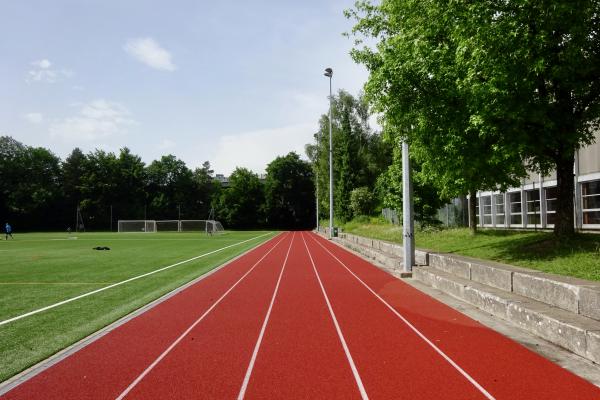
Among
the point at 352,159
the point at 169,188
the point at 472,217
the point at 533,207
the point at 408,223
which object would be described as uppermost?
the point at 352,159

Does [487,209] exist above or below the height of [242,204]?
below

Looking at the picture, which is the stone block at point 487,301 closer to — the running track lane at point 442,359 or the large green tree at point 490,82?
the running track lane at point 442,359

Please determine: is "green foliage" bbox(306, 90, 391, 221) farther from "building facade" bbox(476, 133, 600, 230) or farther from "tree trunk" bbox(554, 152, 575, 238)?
"tree trunk" bbox(554, 152, 575, 238)

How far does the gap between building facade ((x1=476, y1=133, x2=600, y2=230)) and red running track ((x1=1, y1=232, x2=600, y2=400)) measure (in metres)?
11.2

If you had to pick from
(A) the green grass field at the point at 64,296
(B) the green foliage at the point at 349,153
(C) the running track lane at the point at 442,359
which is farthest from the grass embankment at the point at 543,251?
(B) the green foliage at the point at 349,153

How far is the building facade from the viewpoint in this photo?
22.0 m

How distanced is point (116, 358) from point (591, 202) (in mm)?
23432

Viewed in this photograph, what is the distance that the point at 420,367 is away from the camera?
5.77 meters

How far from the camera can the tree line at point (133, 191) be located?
3187 inches

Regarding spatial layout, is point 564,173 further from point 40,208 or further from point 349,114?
point 40,208

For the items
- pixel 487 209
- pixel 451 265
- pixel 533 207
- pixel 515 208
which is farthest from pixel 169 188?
pixel 451 265

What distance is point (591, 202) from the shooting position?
22312 mm

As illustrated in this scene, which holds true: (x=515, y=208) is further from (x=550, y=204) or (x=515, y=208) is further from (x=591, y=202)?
(x=591, y=202)

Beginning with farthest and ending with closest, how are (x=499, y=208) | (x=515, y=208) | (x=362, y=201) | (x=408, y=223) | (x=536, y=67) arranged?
(x=362, y=201), (x=499, y=208), (x=515, y=208), (x=408, y=223), (x=536, y=67)
